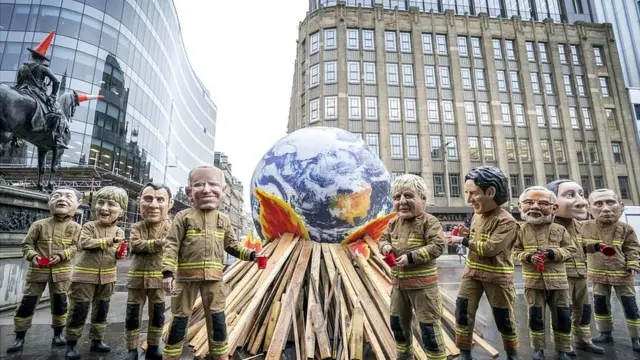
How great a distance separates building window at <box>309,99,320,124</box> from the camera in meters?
26.7

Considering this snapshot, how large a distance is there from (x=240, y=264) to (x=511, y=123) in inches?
1156

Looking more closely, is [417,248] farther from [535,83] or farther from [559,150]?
[535,83]

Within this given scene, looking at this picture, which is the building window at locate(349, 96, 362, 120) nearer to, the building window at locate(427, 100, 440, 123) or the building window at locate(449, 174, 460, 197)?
the building window at locate(427, 100, 440, 123)

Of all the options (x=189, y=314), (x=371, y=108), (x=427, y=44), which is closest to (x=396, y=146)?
(x=371, y=108)


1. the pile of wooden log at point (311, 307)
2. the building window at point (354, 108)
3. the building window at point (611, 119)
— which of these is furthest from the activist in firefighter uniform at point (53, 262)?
the building window at point (611, 119)

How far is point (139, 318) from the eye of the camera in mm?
3334

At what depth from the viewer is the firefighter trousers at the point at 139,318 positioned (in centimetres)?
326

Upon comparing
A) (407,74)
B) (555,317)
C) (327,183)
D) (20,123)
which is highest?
(407,74)

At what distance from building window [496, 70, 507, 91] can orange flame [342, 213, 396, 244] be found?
29.1 m

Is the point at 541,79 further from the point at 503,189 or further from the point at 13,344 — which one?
the point at 13,344

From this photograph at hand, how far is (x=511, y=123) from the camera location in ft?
91.1

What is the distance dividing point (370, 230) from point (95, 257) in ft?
10.8

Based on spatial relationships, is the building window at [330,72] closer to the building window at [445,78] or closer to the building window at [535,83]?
the building window at [445,78]

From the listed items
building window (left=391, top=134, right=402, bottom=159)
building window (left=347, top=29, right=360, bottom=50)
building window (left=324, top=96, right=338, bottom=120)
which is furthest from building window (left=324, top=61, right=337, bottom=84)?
building window (left=391, top=134, right=402, bottom=159)
